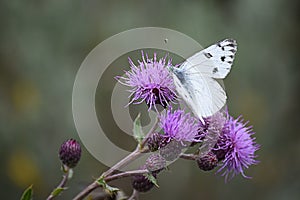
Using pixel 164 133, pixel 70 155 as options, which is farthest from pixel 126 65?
pixel 164 133

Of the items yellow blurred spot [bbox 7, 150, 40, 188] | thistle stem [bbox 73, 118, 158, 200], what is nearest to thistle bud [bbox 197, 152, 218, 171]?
thistle stem [bbox 73, 118, 158, 200]

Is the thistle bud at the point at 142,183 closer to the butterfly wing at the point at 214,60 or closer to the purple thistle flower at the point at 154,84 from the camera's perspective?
the purple thistle flower at the point at 154,84

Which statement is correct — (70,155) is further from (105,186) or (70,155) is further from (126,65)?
(126,65)

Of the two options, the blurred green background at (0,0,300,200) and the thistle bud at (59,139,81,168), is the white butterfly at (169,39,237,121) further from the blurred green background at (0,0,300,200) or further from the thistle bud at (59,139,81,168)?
the blurred green background at (0,0,300,200)

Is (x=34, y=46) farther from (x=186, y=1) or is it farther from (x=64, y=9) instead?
(x=186, y=1)

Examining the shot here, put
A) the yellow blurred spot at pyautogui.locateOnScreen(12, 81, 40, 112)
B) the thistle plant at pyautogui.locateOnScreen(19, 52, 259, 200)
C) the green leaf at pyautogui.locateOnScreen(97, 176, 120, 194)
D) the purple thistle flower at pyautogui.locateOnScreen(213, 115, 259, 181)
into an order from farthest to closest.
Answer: the yellow blurred spot at pyautogui.locateOnScreen(12, 81, 40, 112) → the purple thistle flower at pyautogui.locateOnScreen(213, 115, 259, 181) → the thistle plant at pyautogui.locateOnScreen(19, 52, 259, 200) → the green leaf at pyautogui.locateOnScreen(97, 176, 120, 194)

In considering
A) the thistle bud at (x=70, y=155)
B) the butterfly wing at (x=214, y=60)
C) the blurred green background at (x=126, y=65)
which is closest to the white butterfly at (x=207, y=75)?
the butterfly wing at (x=214, y=60)
